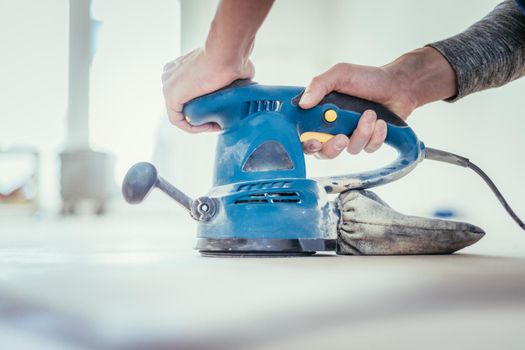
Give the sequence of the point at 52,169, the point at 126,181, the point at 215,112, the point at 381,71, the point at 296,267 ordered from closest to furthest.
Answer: the point at 296,267 → the point at 126,181 → the point at 215,112 → the point at 381,71 → the point at 52,169

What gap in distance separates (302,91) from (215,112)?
14 cm

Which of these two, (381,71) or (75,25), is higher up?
(75,25)

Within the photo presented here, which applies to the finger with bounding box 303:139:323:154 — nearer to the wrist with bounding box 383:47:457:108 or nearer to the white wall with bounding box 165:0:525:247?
the wrist with bounding box 383:47:457:108

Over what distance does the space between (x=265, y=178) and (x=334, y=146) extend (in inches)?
8.7

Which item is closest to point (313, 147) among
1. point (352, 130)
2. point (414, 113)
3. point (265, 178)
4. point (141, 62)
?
point (352, 130)

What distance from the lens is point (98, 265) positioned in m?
0.70

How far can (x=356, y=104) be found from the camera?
927 millimetres

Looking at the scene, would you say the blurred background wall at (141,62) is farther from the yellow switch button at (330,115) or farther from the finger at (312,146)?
the yellow switch button at (330,115)

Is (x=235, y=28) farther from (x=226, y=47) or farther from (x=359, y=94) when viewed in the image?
(x=359, y=94)

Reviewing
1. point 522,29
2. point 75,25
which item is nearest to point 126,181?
point 522,29

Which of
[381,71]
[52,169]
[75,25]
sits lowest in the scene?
[52,169]

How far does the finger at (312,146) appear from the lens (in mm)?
1015

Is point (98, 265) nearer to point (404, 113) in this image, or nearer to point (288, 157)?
point (288, 157)

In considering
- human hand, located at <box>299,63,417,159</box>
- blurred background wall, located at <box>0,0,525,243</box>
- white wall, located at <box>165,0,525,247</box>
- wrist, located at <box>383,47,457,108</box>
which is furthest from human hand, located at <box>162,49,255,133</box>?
blurred background wall, located at <box>0,0,525,243</box>
